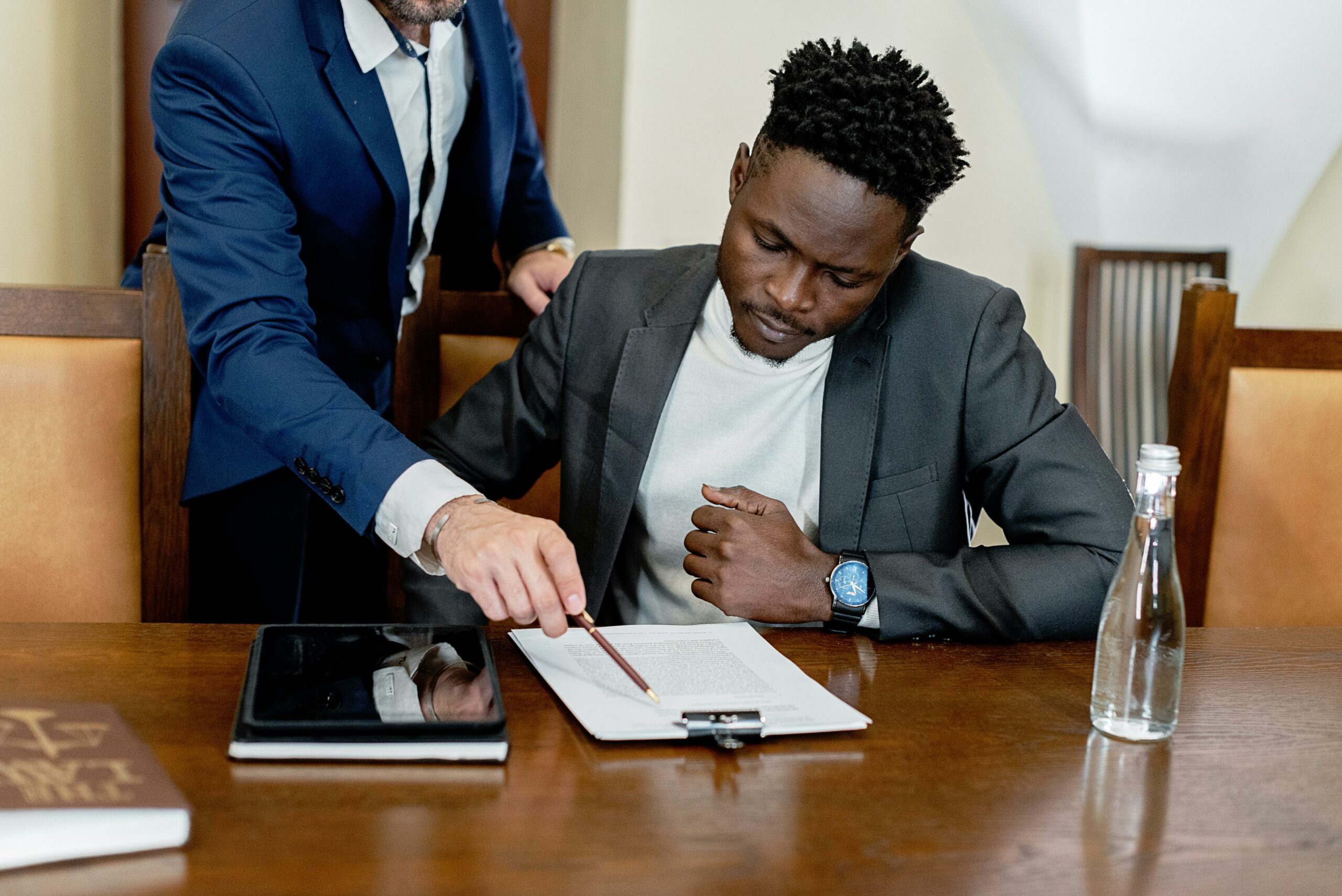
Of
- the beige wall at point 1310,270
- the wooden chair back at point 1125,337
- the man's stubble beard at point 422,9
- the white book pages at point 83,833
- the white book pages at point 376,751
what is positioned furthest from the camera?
the wooden chair back at point 1125,337

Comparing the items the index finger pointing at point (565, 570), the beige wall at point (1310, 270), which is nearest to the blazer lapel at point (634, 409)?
the index finger pointing at point (565, 570)

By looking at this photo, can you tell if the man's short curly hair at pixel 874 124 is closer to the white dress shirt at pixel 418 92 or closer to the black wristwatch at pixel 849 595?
the black wristwatch at pixel 849 595

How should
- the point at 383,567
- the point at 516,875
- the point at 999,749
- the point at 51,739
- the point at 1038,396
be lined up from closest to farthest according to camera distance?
the point at 516,875
the point at 51,739
the point at 999,749
the point at 1038,396
the point at 383,567

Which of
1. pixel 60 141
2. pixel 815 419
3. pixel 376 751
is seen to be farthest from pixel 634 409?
pixel 60 141

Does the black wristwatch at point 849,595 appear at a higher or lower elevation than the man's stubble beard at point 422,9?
lower

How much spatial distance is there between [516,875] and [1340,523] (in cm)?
145

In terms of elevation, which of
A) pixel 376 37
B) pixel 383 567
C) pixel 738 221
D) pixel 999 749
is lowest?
pixel 383 567

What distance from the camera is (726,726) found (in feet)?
3.14

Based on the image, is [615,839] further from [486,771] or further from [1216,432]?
[1216,432]

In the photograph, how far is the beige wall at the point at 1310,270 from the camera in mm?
3479

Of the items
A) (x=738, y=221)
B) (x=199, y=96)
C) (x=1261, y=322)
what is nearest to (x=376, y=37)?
(x=199, y=96)

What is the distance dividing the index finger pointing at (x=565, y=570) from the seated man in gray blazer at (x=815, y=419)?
0.11 m

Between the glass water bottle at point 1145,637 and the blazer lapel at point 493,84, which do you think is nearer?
the glass water bottle at point 1145,637

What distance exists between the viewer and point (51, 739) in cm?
85
